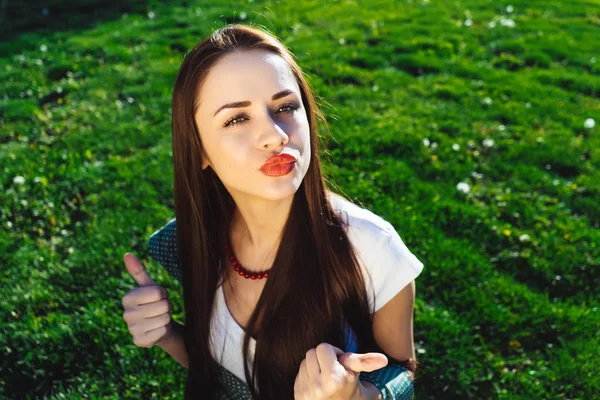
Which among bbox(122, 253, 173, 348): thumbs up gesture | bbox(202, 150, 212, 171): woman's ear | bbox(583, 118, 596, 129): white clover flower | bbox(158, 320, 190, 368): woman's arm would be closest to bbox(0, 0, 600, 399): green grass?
bbox(583, 118, 596, 129): white clover flower

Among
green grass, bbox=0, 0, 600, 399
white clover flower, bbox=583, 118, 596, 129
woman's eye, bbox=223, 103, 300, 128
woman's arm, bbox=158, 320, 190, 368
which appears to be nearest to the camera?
woman's eye, bbox=223, 103, 300, 128

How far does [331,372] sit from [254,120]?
2.44ft

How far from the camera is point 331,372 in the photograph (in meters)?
1.51

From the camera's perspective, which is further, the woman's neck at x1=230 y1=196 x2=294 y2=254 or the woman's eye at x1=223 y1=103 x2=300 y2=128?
the woman's neck at x1=230 y1=196 x2=294 y2=254

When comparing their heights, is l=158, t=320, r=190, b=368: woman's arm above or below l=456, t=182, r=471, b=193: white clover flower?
above

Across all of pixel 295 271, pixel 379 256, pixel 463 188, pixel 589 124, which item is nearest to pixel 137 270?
pixel 295 271

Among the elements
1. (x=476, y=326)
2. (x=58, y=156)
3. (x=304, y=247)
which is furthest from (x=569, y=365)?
(x=58, y=156)

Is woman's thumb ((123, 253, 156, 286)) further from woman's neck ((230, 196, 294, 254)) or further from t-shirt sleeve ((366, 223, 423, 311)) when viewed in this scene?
t-shirt sleeve ((366, 223, 423, 311))

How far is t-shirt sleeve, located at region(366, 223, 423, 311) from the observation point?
1947 millimetres

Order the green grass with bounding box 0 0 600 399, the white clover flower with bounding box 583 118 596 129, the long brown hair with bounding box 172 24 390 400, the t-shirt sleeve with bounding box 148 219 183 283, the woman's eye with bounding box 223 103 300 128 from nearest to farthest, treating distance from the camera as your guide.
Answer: the woman's eye with bounding box 223 103 300 128 < the long brown hair with bounding box 172 24 390 400 < the t-shirt sleeve with bounding box 148 219 183 283 < the green grass with bounding box 0 0 600 399 < the white clover flower with bounding box 583 118 596 129

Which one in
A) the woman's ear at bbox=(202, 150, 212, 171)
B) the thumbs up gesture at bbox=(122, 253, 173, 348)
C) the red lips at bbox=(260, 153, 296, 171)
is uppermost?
the red lips at bbox=(260, 153, 296, 171)

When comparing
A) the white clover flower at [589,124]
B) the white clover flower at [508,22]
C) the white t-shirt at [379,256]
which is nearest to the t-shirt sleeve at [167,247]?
the white t-shirt at [379,256]

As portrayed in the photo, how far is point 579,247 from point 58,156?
11.4ft

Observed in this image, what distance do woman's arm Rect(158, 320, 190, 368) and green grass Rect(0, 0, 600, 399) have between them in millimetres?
442
